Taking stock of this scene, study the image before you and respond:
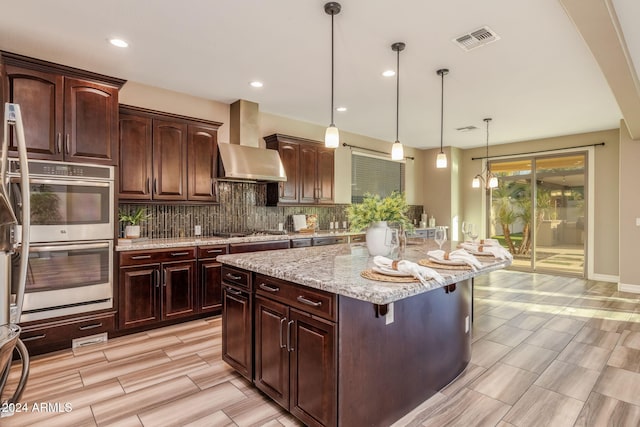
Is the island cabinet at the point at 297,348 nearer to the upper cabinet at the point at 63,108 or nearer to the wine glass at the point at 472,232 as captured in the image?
the wine glass at the point at 472,232

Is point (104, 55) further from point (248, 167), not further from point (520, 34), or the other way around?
point (520, 34)

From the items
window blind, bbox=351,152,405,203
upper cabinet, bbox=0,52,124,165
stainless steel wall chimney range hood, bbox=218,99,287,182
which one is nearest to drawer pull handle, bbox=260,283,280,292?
upper cabinet, bbox=0,52,124,165

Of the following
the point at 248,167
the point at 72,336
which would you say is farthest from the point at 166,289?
the point at 248,167

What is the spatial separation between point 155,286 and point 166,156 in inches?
57.7

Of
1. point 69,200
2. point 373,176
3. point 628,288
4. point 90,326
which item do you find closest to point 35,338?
point 90,326

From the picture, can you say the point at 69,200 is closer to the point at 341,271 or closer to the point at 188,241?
the point at 188,241

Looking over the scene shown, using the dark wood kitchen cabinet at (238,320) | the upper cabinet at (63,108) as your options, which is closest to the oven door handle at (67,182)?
the upper cabinet at (63,108)

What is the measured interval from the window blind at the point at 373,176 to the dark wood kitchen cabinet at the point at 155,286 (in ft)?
12.0

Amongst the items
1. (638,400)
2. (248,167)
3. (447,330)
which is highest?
(248,167)

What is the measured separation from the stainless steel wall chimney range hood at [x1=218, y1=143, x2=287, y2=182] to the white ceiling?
0.70 meters

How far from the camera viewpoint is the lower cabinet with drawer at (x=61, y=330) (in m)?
2.90

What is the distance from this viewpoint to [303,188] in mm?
5332

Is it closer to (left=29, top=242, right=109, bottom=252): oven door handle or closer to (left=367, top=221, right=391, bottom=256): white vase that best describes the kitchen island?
(left=367, top=221, right=391, bottom=256): white vase

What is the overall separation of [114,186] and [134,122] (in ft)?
2.70
